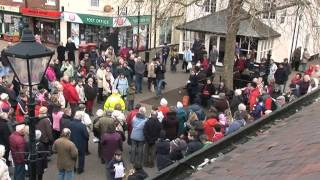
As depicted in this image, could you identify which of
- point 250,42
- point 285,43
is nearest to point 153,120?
point 250,42

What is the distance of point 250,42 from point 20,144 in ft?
62.8

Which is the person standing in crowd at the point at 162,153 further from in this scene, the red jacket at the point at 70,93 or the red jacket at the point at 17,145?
the red jacket at the point at 70,93

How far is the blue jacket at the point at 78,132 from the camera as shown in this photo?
10523mm

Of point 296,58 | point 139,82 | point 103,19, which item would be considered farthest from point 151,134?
point 103,19

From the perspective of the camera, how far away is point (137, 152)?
11547 mm

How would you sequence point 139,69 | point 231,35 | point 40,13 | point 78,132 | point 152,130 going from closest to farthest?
point 78,132, point 152,130, point 231,35, point 139,69, point 40,13

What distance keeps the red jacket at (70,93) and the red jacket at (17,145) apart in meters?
4.90

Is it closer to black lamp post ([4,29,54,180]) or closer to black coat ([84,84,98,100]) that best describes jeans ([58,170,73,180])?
black lamp post ([4,29,54,180])

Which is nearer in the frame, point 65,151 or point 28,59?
point 28,59

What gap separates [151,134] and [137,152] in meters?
0.72

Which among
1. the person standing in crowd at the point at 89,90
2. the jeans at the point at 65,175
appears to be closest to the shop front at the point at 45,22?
the person standing in crowd at the point at 89,90

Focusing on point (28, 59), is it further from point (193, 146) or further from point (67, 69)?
point (67, 69)

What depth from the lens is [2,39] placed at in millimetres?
32000

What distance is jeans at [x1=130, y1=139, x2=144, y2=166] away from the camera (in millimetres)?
11461
